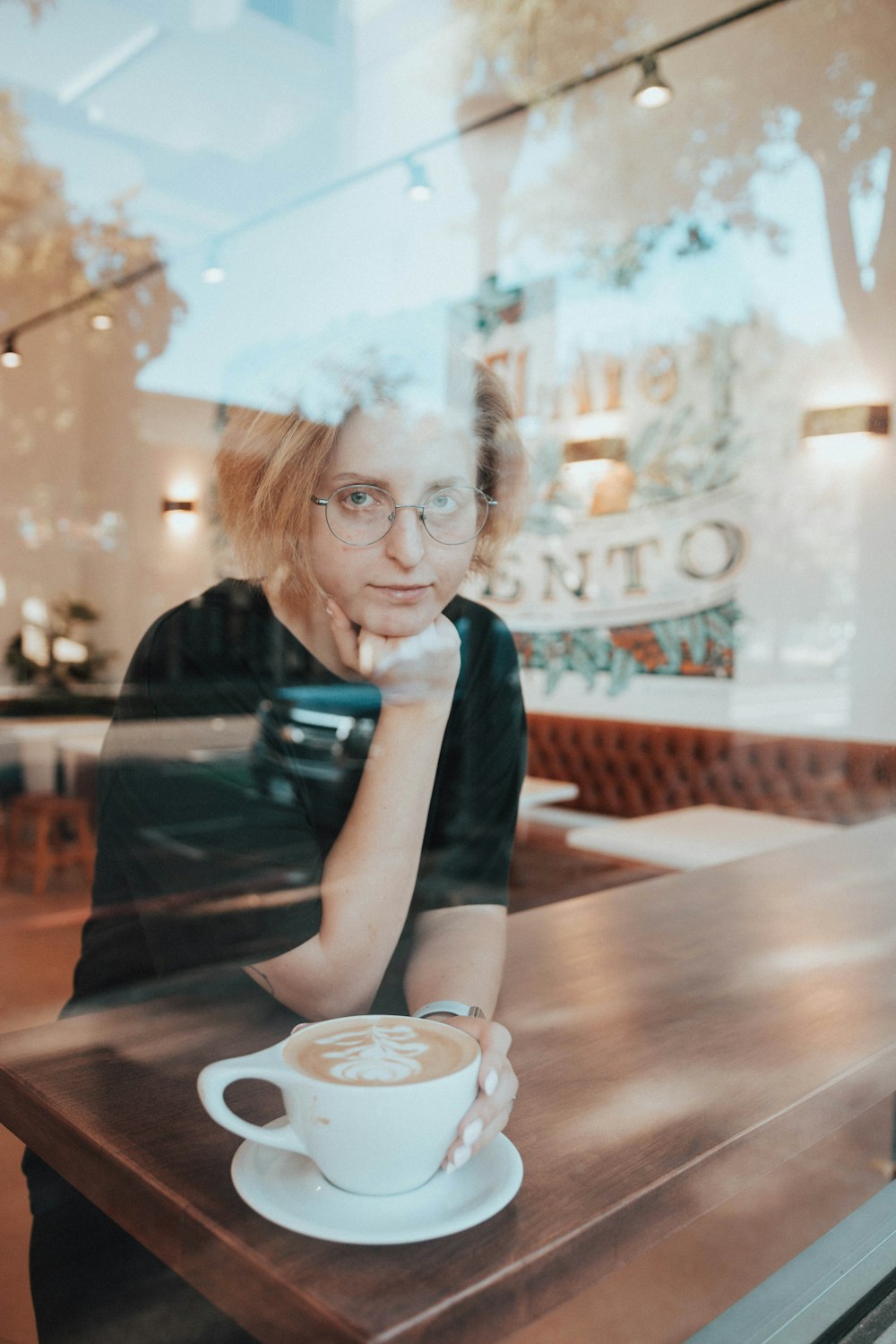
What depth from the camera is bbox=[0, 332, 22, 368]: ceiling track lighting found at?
0.91 metres

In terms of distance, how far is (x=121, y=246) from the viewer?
3.19 feet

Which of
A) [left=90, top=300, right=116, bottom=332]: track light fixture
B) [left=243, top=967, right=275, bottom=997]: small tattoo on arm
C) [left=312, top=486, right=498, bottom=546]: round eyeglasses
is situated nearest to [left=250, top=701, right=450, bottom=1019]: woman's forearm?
[left=243, top=967, right=275, bottom=997]: small tattoo on arm

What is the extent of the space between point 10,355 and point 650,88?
3.61ft

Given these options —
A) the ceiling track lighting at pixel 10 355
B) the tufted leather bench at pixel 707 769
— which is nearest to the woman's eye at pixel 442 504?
the ceiling track lighting at pixel 10 355

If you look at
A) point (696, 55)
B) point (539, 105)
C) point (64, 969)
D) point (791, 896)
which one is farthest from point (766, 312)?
point (64, 969)

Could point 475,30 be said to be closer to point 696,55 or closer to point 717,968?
point 696,55

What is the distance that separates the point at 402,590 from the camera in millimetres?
613

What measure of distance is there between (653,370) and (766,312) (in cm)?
57

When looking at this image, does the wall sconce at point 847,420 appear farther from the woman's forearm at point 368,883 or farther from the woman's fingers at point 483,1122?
the woman's fingers at point 483,1122

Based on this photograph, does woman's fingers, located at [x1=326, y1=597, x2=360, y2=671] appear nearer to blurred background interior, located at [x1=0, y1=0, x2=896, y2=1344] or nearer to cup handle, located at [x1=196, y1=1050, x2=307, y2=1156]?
blurred background interior, located at [x1=0, y1=0, x2=896, y2=1344]

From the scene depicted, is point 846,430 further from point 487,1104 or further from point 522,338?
point 487,1104

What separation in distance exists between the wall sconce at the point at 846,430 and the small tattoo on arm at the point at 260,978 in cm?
143

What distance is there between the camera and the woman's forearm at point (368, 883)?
556mm

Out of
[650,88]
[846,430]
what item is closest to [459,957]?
[650,88]
